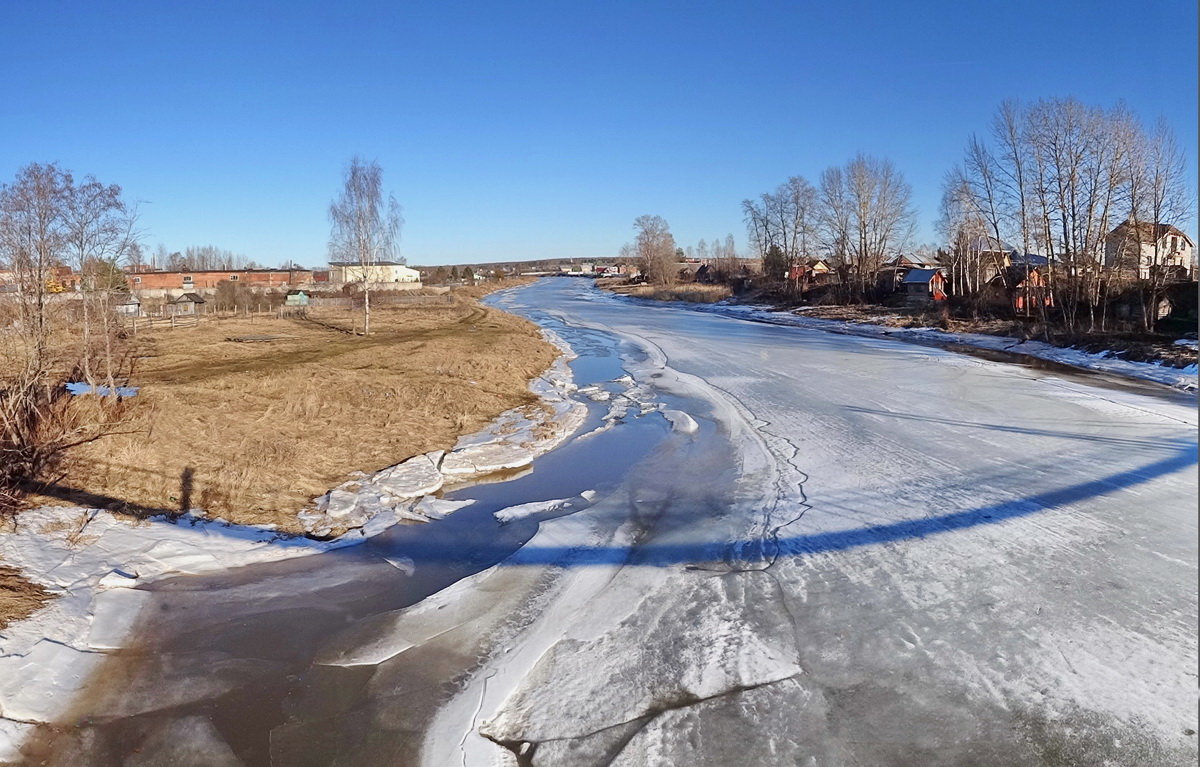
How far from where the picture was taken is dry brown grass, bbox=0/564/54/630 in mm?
5773

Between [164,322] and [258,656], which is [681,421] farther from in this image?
[164,322]

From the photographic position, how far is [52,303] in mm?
11328

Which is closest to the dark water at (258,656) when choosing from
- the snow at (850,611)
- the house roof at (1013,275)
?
the snow at (850,611)

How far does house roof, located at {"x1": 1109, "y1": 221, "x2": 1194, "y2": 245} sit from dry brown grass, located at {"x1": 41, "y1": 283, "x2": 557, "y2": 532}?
22.7 meters

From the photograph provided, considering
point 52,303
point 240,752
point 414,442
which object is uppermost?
point 52,303

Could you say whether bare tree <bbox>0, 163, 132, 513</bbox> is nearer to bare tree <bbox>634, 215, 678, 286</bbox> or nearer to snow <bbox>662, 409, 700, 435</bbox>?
snow <bbox>662, 409, 700, 435</bbox>

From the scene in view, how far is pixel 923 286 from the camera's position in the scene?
174 feet

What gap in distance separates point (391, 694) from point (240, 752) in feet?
3.26

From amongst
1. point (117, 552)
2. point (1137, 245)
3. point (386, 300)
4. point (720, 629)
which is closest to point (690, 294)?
point (386, 300)

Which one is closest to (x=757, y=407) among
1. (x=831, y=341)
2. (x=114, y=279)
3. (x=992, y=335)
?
(x=114, y=279)

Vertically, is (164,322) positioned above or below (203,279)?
below

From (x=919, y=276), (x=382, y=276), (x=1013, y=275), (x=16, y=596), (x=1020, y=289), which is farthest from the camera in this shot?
(x=382, y=276)

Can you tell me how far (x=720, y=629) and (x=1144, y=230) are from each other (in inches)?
1209

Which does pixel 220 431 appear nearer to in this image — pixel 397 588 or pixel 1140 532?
pixel 397 588
